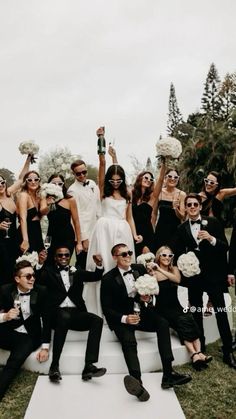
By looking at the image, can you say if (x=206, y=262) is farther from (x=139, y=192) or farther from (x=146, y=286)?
(x=139, y=192)

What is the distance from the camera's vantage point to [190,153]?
26.6 m

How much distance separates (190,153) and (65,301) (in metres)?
21.6

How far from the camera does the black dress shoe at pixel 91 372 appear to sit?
543 centimetres

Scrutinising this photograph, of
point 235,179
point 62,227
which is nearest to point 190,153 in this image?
point 235,179

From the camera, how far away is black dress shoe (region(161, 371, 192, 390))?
5297mm

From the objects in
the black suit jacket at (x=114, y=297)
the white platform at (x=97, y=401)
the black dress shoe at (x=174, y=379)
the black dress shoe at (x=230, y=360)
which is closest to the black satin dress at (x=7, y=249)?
the black suit jacket at (x=114, y=297)

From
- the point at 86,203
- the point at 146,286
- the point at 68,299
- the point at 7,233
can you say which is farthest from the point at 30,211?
the point at 146,286

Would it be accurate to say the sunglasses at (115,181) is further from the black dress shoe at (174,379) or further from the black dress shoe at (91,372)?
the black dress shoe at (174,379)

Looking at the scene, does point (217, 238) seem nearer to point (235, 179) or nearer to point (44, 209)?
point (44, 209)

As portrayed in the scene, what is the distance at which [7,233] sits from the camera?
6.84m

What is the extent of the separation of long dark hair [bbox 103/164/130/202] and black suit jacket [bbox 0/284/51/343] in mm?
1862

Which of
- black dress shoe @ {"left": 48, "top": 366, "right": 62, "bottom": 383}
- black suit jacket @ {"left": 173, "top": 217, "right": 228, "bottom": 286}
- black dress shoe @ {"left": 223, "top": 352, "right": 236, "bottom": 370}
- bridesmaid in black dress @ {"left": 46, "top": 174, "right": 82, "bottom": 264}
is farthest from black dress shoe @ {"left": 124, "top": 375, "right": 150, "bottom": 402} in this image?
bridesmaid in black dress @ {"left": 46, "top": 174, "right": 82, "bottom": 264}

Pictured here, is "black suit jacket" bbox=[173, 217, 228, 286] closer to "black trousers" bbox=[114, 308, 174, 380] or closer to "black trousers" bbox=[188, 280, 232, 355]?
"black trousers" bbox=[188, 280, 232, 355]

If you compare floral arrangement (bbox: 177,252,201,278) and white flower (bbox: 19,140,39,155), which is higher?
white flower (bbox: 19,140,39,155)
